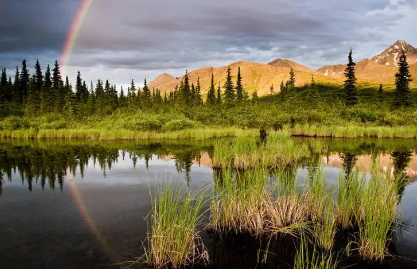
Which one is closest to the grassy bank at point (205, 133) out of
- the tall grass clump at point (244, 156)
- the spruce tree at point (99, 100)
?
the tall grass clump at point (244, 156)

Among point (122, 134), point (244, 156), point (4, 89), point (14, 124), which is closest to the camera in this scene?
point (244, 156)

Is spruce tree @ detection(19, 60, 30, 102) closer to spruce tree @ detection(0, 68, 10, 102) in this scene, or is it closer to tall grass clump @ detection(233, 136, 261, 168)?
spruce tree @ detection(0, 68, 10, 102)

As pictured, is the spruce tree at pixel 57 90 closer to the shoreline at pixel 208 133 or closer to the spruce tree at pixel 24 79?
the spruce tree at pixel 24 79

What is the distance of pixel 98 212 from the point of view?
1034 centimetres

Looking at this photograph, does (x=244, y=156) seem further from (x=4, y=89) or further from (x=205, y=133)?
(x=4, y=89)

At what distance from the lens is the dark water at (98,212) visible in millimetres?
7047

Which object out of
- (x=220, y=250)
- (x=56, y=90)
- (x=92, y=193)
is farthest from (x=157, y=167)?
(x=56, y=90)

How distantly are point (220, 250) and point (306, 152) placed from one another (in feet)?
47.6

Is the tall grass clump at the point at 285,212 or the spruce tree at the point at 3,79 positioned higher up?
the spruce tree at the point at 3,79

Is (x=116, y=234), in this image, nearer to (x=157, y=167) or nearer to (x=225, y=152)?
(x=225, y=152)

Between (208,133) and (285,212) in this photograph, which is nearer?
(285,212)

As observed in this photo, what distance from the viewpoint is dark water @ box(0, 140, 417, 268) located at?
705 centimetres

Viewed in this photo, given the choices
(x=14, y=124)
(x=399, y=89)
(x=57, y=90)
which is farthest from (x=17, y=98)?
(x=399, y=89)

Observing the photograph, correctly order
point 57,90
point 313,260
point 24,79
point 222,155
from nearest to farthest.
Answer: point 313,260
point 222,155
point 57,90
point 24,79
